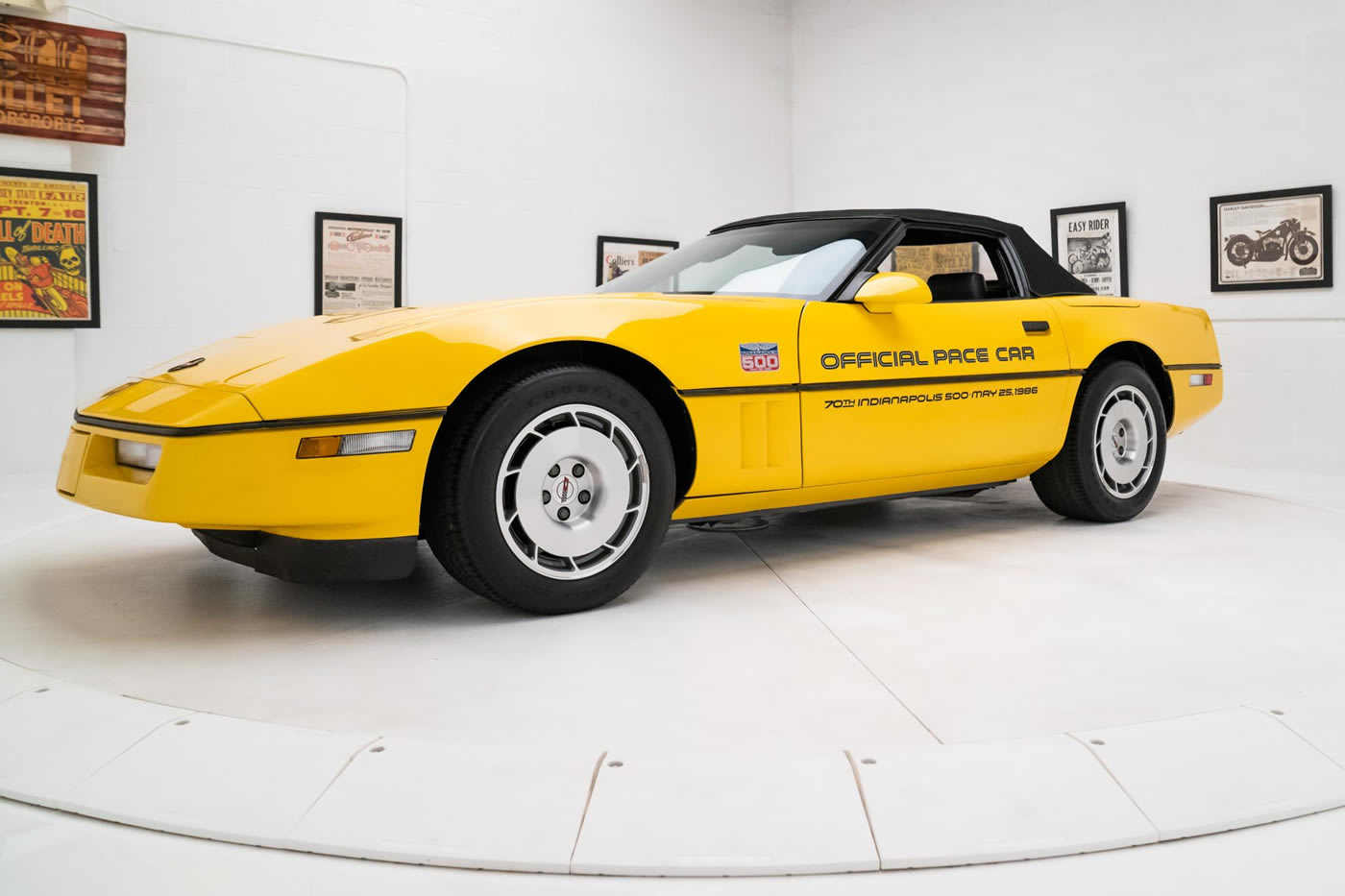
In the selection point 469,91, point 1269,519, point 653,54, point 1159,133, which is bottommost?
point 1269,519

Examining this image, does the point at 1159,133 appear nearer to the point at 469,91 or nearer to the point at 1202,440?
the point at 1202,440

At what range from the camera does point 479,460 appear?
2.34 m

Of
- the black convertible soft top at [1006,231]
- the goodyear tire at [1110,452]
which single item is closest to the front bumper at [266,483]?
the black convertible soft top at [1006,231]

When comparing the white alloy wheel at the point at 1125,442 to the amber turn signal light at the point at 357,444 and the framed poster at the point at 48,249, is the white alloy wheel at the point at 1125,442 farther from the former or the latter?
the framed poster at the point at 48,249

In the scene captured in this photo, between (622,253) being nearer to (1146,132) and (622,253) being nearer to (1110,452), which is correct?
(1146,132)

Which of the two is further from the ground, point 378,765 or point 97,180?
point 97,180

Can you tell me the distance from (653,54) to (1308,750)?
24.9ft

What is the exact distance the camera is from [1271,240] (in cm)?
608

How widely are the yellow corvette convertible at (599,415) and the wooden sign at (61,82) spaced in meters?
3.89

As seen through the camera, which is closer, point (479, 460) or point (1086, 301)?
point (479, 460)

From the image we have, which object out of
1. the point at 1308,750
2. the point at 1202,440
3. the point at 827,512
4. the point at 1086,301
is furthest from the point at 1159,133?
Answer: the point at 1308,750

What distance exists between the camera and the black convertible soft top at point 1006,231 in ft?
11.5

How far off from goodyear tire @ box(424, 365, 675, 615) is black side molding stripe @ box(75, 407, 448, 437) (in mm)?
144

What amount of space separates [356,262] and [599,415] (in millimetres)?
4846
